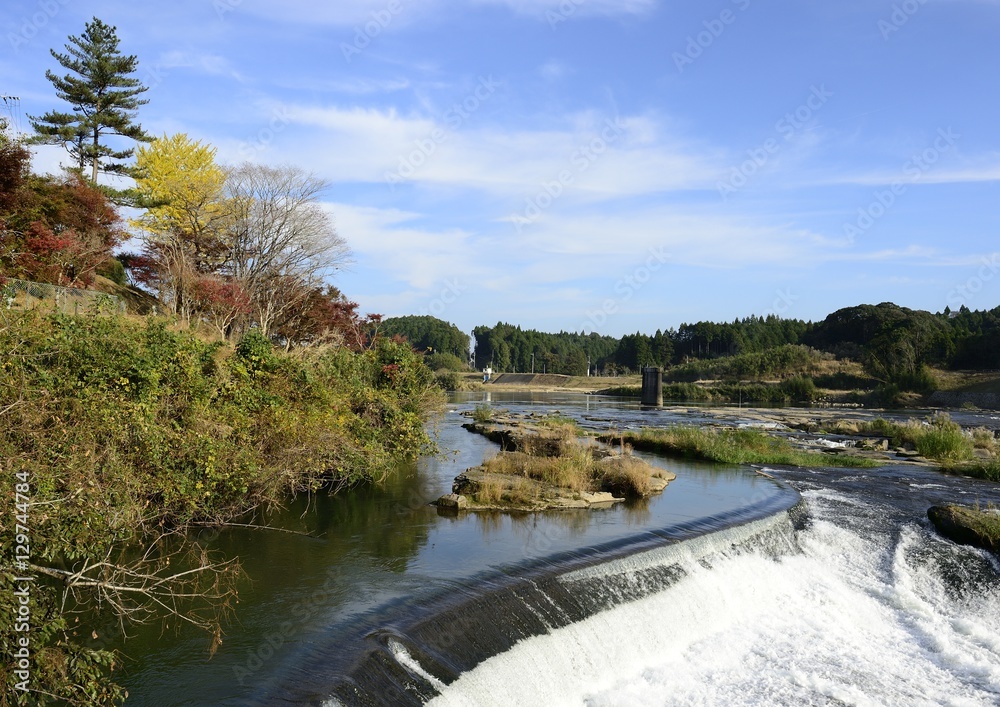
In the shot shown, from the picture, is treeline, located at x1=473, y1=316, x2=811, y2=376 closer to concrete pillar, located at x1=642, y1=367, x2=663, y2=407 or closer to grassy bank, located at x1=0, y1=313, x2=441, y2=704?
concrete pillar, located at x1=642, y1=367, x2=663, y2=407

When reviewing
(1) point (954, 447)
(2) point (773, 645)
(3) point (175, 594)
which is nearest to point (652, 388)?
(1) point (954, 447)

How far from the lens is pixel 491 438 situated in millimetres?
25109

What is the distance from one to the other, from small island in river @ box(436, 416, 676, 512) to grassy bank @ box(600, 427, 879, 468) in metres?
4.21

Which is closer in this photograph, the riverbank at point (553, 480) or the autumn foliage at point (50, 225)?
the riverbank at point (553, 480)

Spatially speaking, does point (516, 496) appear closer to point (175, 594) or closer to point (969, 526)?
point (175, 594)

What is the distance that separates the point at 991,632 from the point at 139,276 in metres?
27.9

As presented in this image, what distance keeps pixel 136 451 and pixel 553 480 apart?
8.62m

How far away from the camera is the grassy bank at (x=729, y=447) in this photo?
20609 millimetres

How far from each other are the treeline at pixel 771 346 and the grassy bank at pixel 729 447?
43.1 meters

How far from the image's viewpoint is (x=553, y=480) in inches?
590

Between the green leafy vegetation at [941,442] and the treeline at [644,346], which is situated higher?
the treeline at [644,346]

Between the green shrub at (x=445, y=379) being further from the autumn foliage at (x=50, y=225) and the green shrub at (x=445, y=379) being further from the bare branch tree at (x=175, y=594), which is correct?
the bare branch tree at (x=175, y=594)

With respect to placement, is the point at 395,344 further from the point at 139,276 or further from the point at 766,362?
the point at 766,362

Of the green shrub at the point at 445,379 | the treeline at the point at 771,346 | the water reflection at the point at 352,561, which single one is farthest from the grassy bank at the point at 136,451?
the treeline at the point at 771,346
